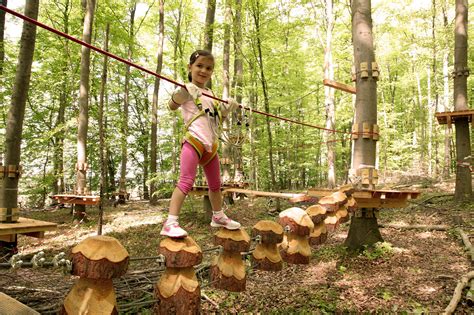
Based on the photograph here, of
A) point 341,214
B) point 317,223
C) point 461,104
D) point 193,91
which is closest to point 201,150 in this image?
point 193,91

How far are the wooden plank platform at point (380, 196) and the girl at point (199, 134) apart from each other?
9.34 ft

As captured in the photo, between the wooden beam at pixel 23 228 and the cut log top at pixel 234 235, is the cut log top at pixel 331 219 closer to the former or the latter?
the cut log top at pixel 234 235

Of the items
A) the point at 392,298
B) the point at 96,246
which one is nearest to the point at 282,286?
the point at 392,298

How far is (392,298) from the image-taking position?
4.36 meters

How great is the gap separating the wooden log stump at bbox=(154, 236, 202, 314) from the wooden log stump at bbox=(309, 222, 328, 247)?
146 cm

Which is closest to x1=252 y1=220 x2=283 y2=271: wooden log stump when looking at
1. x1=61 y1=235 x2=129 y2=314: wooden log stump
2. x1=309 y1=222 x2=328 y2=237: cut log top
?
x1=309 y1=222 x2=328 y2=237: cut log top

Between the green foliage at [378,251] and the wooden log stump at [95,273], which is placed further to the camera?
the green foliage at [378,251]

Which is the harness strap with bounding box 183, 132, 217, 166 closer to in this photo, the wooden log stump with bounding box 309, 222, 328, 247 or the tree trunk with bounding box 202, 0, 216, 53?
the wooden log stump with bounding box 309, 222, 328, 247

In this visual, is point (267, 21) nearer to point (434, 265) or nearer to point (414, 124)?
point (434, 265)

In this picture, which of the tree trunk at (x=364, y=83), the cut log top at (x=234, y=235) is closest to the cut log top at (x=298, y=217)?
the cut log top at (x=234, y=235)

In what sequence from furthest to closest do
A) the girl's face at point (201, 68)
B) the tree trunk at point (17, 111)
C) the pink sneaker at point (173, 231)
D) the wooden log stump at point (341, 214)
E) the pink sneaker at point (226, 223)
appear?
the tree trunk at point (17, 111) → the wooden log stump at point (341, 214) → the girl's face at point (201, 68) → the pink sneaker at point (226, 223) → the pink sneaker at point (173, 231)

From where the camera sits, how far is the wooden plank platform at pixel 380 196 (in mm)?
4582

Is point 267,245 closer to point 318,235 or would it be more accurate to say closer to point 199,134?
point 318,235

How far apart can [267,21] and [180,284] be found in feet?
32.1
